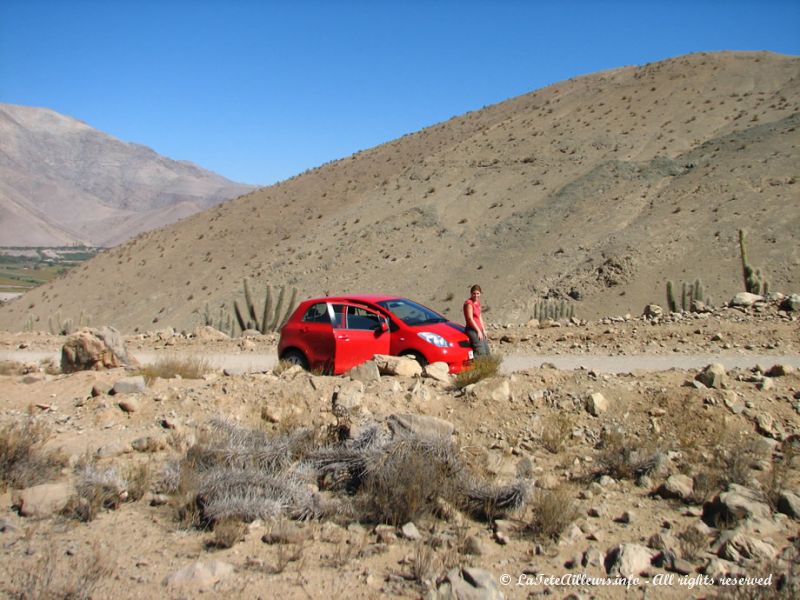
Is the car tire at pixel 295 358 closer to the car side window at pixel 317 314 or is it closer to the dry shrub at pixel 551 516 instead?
the car side window at pixel 317 314

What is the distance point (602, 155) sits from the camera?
42.1 meters

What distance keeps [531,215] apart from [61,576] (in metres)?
35.8

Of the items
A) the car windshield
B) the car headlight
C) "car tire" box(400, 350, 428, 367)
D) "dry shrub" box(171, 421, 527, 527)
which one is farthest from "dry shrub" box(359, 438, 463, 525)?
the car windshield

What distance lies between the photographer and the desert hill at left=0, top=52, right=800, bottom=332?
102ft

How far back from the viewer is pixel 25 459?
666 cm

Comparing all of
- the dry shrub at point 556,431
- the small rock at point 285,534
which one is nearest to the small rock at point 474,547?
the small rock at point 285,534

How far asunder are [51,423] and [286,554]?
14.9 feet

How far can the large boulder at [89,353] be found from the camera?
11.4 meters

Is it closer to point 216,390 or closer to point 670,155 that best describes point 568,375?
point 216,390

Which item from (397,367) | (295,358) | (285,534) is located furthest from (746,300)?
(285,534)

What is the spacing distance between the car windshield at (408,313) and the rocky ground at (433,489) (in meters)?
1.98

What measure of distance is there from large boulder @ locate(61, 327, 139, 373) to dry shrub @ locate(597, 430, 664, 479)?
8398 mm

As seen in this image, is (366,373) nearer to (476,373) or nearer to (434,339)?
(476,373)

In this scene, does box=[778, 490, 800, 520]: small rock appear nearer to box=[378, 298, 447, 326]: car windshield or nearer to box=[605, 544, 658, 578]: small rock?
box=[605, 544, 658, 578]: small rock
